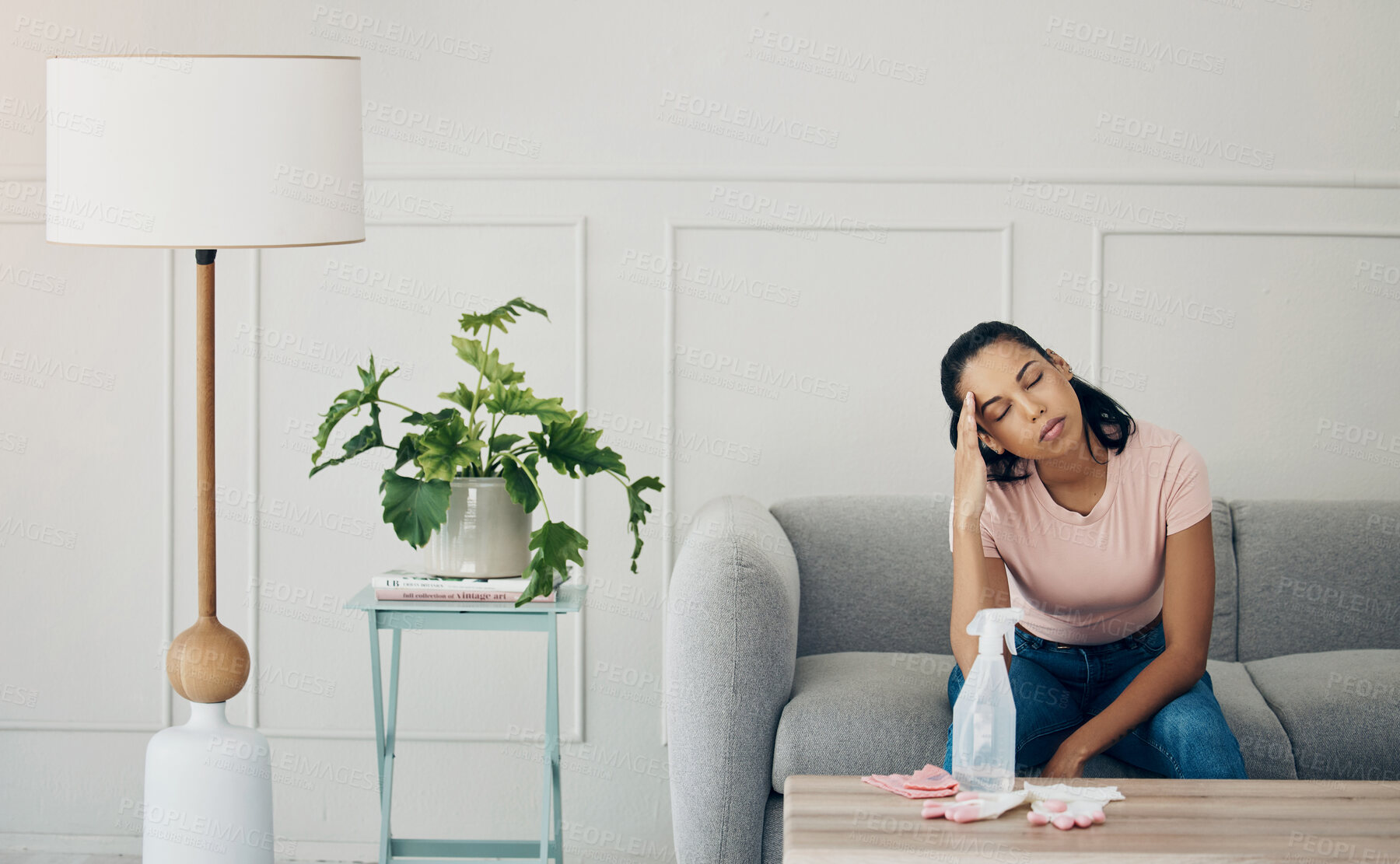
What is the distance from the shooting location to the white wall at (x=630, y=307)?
256 cm

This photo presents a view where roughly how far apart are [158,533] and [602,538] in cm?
93

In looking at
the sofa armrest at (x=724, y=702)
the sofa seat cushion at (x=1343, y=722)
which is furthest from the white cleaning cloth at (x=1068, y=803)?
the sofa seat cushion at (x=1343, y=722)

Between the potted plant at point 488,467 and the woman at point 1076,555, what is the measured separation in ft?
2.02

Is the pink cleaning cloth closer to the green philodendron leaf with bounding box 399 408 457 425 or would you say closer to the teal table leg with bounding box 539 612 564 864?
the teal table leg with bounding box 539 612 564 864

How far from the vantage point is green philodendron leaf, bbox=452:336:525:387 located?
2.10 m

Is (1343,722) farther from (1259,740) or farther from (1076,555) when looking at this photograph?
(1076,555)

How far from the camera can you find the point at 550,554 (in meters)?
1.97

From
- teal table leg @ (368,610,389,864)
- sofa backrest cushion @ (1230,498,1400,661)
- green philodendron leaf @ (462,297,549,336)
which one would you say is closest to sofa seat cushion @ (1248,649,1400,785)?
sofa backrest cushion @ (1230,498,1400,661)

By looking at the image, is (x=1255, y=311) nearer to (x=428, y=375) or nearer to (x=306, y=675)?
(x=428, y=375)

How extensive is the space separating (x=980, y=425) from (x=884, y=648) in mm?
707

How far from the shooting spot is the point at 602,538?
2.63 metres

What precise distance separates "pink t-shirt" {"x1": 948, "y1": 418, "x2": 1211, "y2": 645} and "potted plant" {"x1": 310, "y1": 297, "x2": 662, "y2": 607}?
0.63 meters

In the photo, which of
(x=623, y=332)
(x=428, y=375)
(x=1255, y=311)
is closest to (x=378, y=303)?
(x=428, y=375)

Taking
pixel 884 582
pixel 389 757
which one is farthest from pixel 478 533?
pixel 884 582
